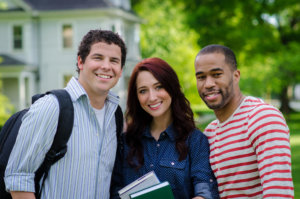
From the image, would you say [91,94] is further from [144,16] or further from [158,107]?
[144,16]

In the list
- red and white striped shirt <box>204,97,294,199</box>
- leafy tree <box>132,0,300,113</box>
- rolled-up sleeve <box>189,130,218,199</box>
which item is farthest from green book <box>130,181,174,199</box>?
leafy tree <box>132,0,300,113</box>

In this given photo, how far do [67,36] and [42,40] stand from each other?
5.27ft

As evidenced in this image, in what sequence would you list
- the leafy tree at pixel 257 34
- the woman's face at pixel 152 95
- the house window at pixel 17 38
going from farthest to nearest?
the house window at pixel 17 38
the leafy tree at pixel 257 34
the woman's face at pixel 152 95

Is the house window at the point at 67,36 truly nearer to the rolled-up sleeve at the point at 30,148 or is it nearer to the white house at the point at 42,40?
the white house at the point at 42,40

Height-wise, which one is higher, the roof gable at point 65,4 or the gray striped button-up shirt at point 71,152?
the roof gable at point 65,4

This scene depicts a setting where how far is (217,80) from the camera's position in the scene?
332 cm

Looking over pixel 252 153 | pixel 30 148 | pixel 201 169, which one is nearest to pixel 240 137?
pixel 252 153

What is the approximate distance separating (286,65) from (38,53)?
14.8 meters

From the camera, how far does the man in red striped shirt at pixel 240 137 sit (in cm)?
279

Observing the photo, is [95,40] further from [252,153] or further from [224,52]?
[252,153]

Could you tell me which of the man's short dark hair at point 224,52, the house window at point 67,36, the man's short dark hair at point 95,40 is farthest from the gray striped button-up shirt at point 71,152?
the house window at point 67,36

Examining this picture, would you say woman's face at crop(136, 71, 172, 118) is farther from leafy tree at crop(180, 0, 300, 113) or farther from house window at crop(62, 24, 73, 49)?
house window at crop(62, 24, 73, 49)

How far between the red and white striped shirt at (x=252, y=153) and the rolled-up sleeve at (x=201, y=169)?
0.06m

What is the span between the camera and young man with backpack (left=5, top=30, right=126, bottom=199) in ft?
9.83
